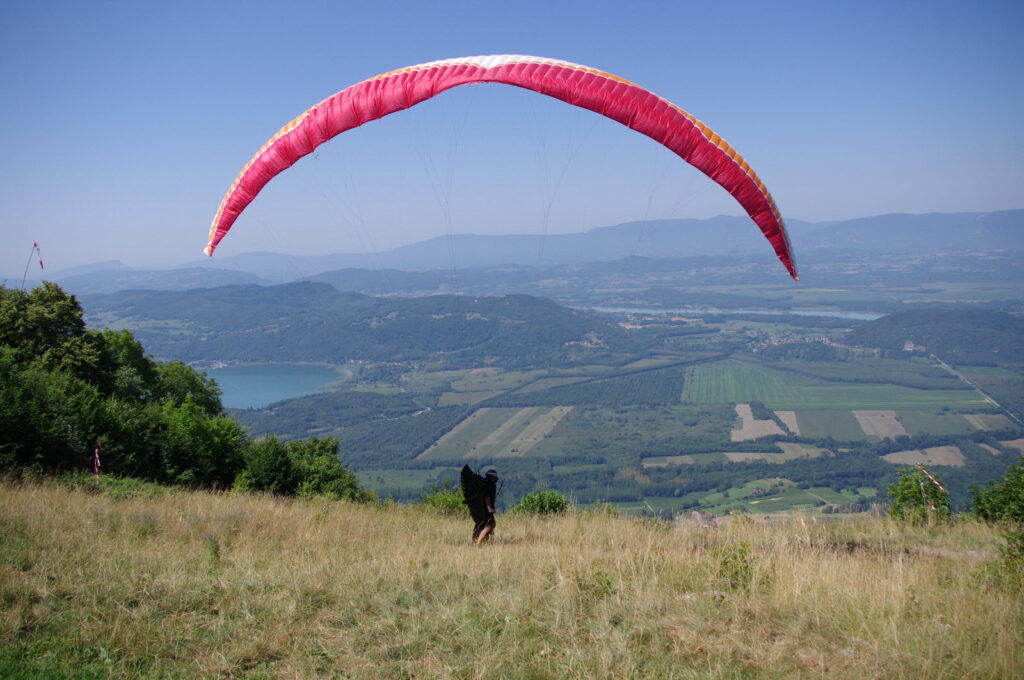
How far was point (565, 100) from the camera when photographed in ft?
27.4

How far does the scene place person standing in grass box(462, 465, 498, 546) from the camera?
310 inches

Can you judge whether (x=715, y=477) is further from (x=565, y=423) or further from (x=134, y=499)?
(x=134, y=499)

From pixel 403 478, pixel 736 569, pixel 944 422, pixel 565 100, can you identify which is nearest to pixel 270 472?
pixel 565 100

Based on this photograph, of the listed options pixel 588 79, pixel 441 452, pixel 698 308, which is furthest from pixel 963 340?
pixel 588 79

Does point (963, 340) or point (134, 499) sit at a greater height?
point (134, 499)

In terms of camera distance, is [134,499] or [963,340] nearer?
[134,499]

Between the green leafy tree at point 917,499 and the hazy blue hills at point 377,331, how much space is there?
81343 mm

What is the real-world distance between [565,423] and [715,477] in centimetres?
2130

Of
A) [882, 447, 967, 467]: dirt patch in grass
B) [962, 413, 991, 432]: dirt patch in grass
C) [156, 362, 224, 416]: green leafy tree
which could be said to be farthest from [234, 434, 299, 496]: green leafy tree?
[962, 413, 991, 432]: dirt patch in grass

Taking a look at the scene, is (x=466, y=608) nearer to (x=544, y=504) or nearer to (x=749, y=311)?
(x=544, y=504)

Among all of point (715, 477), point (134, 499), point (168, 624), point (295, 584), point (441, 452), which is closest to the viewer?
point (168, 624)

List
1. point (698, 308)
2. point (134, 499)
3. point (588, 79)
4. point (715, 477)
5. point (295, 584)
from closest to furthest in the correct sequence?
point (295, 584), point (588, 79), point (134, 499), point (715, 477), point (698, 308)

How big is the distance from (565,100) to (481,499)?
17.7 ft

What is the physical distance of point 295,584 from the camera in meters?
5.41
